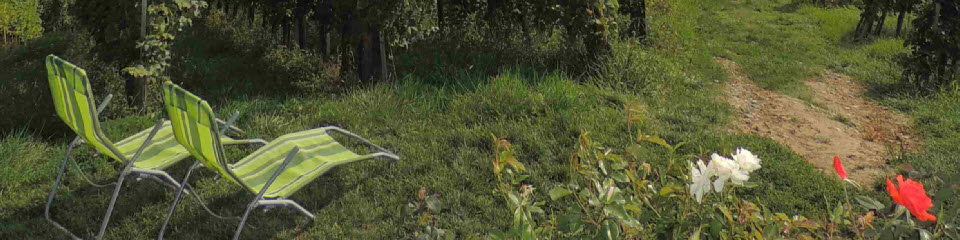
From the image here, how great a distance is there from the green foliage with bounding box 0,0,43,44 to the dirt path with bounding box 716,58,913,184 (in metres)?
9.83

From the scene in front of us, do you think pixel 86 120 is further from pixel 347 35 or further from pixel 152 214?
pixel 347 35

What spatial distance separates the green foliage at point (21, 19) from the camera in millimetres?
11227

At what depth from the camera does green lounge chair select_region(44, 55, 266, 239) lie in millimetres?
3635

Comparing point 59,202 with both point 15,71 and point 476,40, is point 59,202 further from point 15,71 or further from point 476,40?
point 15,71

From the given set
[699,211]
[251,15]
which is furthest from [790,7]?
[699,211]

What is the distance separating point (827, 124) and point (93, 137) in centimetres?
499

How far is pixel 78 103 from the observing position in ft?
12.2

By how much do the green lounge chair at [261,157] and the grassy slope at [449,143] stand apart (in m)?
0.27

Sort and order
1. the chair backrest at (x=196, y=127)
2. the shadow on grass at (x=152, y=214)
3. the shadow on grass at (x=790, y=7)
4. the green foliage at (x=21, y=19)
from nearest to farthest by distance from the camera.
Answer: the chair backrest at (x=196, y=127) → the shadow on grass at (x=152, y=214) → the green foliage at (x=21, y=19) → the shadow on grass at (x=790, y=7)

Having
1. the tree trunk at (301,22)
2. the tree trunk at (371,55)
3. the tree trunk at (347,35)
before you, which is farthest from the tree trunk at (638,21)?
the tree trunk at (301,22)

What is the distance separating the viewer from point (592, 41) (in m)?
6.47

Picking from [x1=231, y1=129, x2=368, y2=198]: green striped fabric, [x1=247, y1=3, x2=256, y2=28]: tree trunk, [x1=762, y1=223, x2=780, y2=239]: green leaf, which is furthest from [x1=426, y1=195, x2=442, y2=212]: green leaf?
[x1=247, y1=3, x2=256, y2=28]: tree trunk

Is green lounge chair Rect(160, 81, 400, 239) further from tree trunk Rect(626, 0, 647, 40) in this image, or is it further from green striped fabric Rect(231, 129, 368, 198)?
tree trunk Rect(626, 0, 647, 40)

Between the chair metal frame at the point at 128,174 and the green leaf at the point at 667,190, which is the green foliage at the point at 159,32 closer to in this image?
the chair metal frame at the point at 128,174
